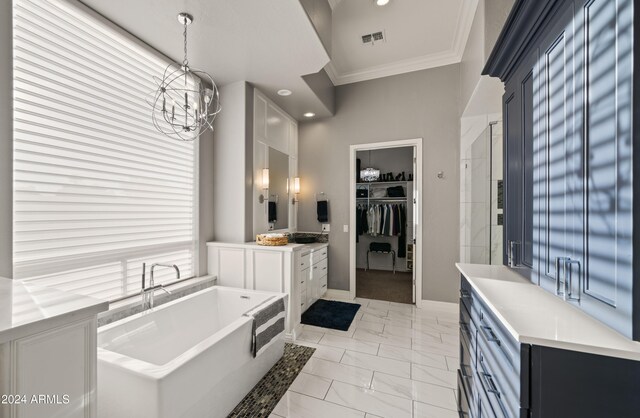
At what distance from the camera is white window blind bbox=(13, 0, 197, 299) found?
164cm

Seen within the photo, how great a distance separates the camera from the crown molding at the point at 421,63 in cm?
286

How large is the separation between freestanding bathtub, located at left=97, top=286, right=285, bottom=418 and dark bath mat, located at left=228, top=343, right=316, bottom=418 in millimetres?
52

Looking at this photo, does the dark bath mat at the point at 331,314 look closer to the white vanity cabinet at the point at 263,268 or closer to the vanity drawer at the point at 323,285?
the vanity drawer at the point at 323,285

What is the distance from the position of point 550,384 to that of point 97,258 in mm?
2640

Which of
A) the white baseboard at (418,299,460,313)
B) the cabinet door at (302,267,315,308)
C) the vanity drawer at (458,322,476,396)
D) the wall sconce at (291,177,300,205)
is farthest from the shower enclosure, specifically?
the wall sconce at (291,177,300,205)

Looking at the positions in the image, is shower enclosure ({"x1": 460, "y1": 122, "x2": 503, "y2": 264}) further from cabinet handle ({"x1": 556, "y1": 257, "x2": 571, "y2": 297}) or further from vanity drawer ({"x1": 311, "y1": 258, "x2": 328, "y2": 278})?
vanity drawer ({"x1": 311, "y1": 258, "x2": 328, "y2": 278})

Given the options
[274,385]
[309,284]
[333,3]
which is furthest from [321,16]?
[274,385]

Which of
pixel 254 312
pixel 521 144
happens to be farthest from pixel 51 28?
pixel 521 144

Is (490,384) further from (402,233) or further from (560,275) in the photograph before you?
(402,233)

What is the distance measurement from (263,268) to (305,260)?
0.61 metres

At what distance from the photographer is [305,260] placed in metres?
3.28

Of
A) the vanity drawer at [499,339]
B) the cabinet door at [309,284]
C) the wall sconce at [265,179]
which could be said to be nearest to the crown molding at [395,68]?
the wall sconce at [265,179]

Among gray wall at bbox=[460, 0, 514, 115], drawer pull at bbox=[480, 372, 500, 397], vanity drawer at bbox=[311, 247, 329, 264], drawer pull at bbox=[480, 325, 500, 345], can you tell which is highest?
gray wall at bbox=[460, 0, 514, 115]

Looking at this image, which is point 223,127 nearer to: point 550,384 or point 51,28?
point 51,28
